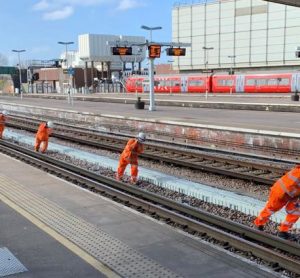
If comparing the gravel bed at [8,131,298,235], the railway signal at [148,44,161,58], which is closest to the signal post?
the railway signal at [148,44,161,58]

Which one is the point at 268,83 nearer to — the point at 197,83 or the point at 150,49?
the point at 197,83

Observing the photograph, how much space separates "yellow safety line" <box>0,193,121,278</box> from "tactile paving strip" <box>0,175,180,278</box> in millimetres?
81

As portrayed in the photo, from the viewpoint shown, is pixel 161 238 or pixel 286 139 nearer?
pixel 161 238

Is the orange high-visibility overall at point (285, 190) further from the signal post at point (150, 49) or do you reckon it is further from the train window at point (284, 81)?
the train window at point (284, 81)

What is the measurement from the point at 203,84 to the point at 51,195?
48130mm

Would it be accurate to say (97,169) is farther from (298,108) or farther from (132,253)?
Result: (298,108)

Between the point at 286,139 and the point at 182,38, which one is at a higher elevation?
the point at 182,38

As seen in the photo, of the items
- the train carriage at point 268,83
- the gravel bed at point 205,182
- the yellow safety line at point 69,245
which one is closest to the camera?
the yellow safety line at point 69,245

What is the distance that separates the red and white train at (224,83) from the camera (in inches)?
1907

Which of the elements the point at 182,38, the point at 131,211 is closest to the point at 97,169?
the point at 131,211

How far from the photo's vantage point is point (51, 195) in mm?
10508

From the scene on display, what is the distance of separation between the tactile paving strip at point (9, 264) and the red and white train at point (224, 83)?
41.0 metres

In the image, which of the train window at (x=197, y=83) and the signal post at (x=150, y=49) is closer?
the signal post at (x=150, y=49)

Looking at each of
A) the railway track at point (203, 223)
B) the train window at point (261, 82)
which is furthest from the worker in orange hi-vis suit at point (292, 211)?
the train window at point (261, 82)
